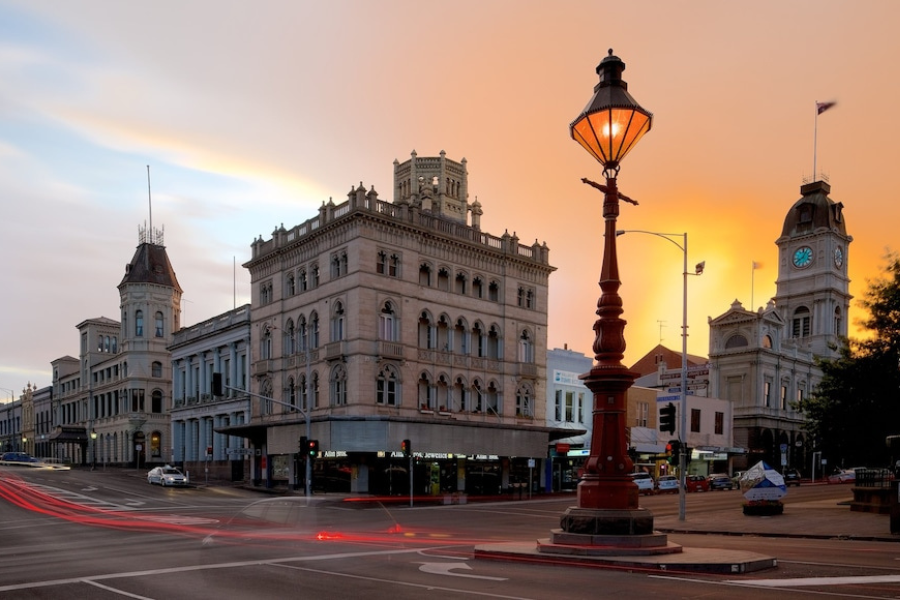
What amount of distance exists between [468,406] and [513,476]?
668cm

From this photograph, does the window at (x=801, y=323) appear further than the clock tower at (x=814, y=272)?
Yes

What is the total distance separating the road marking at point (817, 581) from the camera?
39.1 ft

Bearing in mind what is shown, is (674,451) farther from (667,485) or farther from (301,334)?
(301,334)

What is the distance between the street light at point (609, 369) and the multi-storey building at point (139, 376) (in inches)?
3179

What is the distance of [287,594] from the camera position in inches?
477

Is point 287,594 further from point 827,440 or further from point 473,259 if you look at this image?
point 473,259

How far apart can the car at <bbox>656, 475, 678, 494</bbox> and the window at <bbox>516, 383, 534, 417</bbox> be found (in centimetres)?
1031

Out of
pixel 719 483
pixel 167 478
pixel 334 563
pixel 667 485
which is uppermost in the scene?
pixel 334 563

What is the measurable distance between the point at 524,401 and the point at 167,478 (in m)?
26.5

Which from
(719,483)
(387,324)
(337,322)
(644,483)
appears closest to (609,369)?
(387,324)

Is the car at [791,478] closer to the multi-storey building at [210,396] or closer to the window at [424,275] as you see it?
the window at [424,275]

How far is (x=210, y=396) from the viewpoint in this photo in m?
69.2

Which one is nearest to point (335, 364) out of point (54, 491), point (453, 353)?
point (453, 353)

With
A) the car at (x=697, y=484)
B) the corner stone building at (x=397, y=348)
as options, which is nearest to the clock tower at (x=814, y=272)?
the car at (x=697, y=484)
